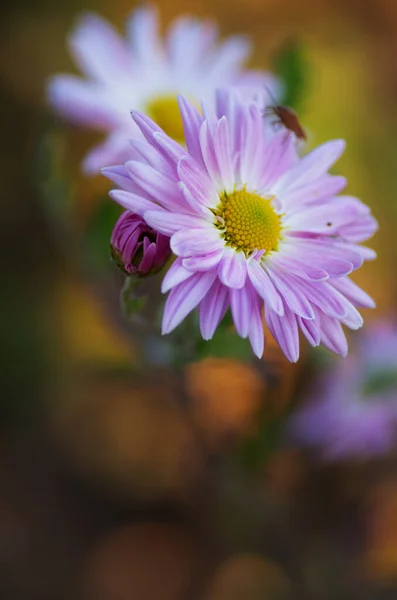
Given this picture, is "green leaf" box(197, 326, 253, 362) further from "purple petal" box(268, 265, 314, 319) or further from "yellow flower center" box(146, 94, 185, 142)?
"yellow flower center" box(146, 94, 185, 142)

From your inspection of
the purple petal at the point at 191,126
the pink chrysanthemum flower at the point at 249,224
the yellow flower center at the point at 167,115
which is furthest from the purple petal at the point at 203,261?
the yellow flower center at the point at 167,115

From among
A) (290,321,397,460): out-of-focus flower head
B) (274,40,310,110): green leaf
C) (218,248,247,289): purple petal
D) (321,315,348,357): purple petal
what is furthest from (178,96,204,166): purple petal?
(290,321,397,460): out-of-focus flower head

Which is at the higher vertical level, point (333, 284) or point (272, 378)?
point (333, 284)

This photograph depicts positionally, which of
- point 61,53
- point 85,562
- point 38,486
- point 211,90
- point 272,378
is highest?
point 61,53

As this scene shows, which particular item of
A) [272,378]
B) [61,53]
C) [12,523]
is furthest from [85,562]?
[61,53]

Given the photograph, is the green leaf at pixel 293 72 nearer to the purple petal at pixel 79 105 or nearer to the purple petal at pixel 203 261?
the purple petal at pixel 79 105

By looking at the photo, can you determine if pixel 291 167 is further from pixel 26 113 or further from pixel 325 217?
pixel 26 113
